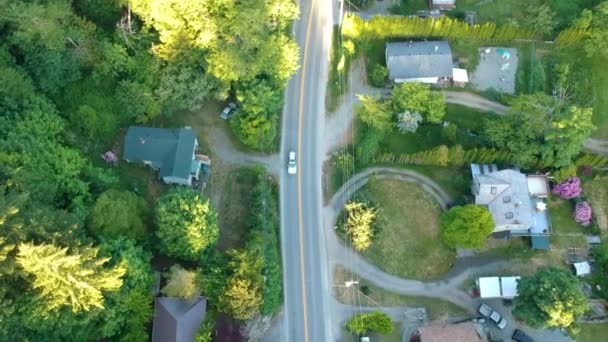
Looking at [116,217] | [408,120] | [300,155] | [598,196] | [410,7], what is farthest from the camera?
[410,7]

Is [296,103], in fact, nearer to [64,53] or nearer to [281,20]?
[281,20]

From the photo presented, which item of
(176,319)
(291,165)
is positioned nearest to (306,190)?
(291,165)

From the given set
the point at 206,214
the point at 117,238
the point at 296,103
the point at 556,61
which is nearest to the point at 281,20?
the point at 296,103

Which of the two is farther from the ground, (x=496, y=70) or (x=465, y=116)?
(x=496, y=70)

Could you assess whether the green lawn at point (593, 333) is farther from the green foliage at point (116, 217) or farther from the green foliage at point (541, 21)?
the green foliage at point (116, 217)

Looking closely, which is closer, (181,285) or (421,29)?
(181,285)

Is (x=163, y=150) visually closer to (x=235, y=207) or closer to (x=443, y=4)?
(x=235, y=207)
